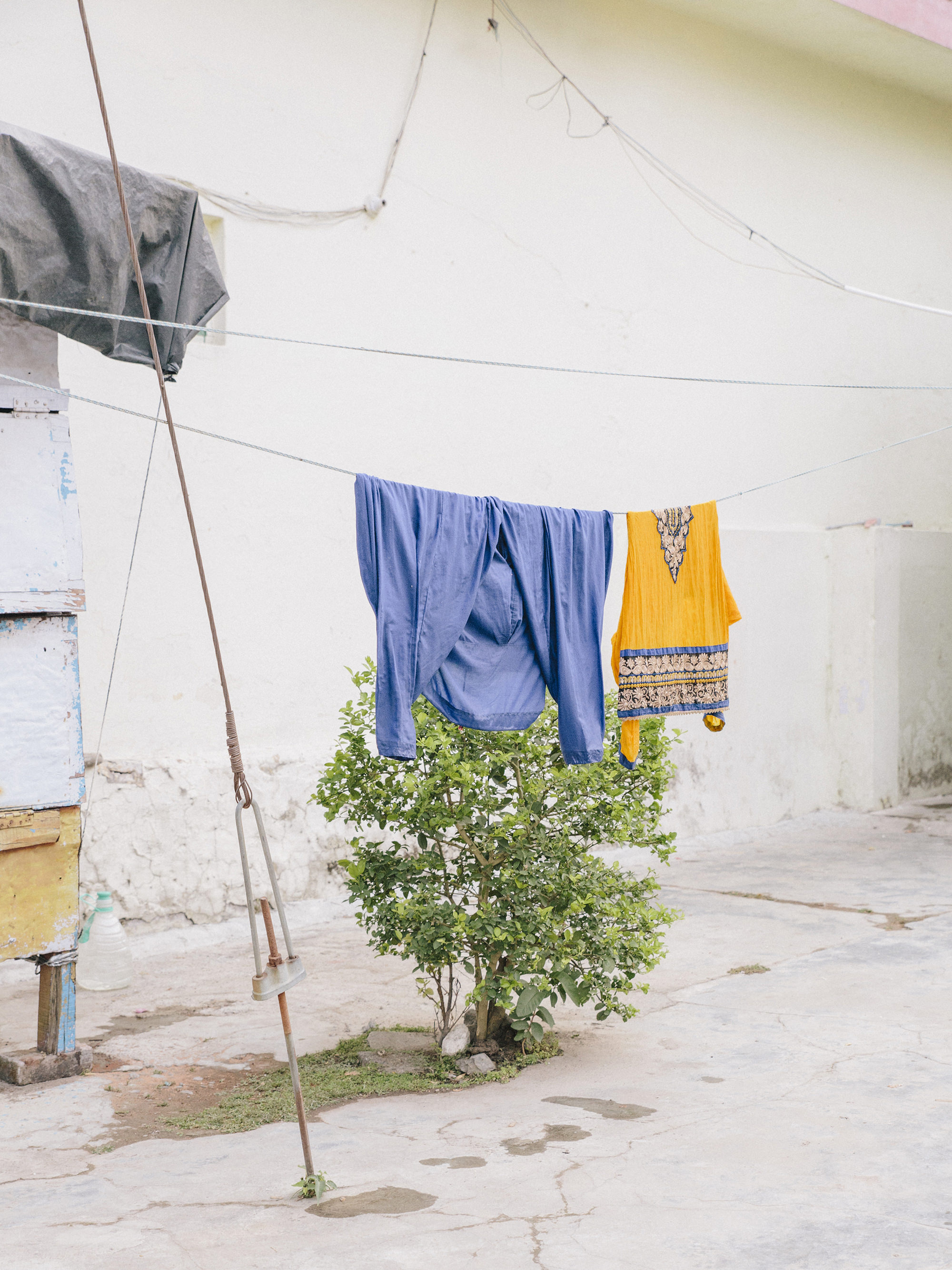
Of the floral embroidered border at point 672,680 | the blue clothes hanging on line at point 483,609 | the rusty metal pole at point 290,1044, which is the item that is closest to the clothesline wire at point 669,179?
the floral embroidered border at point 672,680

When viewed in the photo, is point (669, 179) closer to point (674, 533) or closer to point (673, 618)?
point (674, 533)

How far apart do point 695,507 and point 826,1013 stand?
1.91 m

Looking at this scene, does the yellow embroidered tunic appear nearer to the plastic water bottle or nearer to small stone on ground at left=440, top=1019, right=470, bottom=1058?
small stone on ground at left=440, top=1019, right=470, bottom=1058

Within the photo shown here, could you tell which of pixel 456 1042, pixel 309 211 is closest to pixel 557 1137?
pixel 456 1042

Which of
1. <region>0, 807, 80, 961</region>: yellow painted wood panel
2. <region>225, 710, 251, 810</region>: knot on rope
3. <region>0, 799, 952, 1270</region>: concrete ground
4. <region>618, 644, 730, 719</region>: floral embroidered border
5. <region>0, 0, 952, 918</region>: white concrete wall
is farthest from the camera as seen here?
<region>0, 0, 952, 918</region>: white concrete wall

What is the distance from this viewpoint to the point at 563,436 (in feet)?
25.1

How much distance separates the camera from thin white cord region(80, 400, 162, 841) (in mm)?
5699

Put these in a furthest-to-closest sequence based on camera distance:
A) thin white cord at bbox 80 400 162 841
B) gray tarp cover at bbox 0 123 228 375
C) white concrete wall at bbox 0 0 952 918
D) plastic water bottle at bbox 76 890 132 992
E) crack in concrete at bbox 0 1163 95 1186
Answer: white concrete wall at bbox 0 0 952 918 → thin white cord at bbox 80 400 162 841 → plastic water bottle at bbox 76 890 132 992 → gray tarp cover at bbox 0 123 228 375 → crack in concrete at bbox 0 1163 95 1186

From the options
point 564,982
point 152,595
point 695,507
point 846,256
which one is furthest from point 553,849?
point 846,256

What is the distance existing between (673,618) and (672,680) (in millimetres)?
233

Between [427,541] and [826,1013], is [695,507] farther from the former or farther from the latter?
[826,1013]

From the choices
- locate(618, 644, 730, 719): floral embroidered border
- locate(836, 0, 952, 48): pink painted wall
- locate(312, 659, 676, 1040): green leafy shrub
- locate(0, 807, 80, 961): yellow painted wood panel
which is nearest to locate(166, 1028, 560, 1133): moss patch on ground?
locate(312, 659, 676, 1040): green leafy shrub

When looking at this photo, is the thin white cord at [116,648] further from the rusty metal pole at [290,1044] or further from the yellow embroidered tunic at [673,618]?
the rusty metal pole at [290,1044]

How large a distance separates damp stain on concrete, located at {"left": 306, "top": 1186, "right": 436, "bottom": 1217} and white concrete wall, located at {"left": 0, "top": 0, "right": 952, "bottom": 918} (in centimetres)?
290
